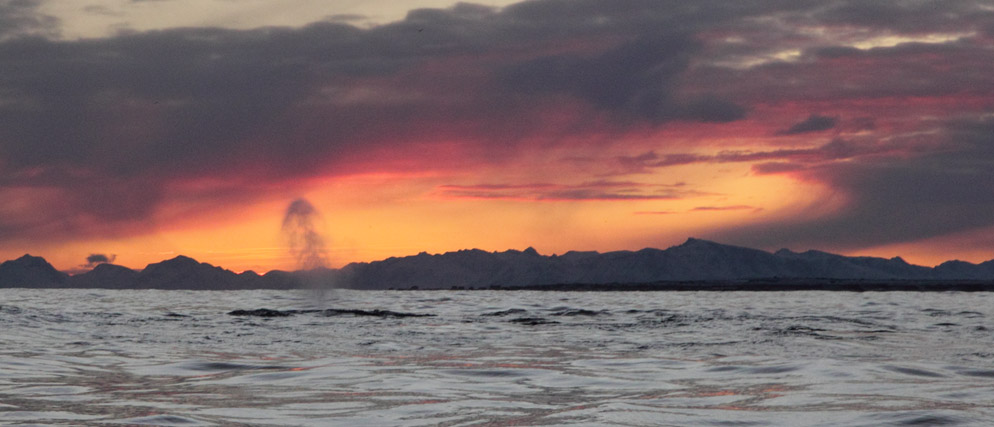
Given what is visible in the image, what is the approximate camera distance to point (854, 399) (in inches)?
627

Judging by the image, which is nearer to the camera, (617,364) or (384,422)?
(384,422)

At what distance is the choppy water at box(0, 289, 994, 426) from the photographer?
46.0 ft

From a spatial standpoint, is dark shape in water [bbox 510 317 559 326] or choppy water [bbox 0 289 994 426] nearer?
choppy water [bbox 0 289 994 426]

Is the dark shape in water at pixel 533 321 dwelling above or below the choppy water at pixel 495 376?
above

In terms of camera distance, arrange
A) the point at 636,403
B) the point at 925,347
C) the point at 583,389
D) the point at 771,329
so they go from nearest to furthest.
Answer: the point at 636,403
the point at 583,389
the point at 925,347
the point at 771,329

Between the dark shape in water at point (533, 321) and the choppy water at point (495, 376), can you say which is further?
the dark shape in water at point (533, 321)

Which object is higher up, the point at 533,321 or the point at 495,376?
the point at 533,321

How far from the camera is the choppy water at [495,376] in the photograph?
1402 centimetres

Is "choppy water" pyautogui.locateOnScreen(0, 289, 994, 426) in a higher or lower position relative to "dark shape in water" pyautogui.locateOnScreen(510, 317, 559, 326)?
lower

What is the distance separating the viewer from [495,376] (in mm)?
20188

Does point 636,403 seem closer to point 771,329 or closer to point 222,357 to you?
point 222,357

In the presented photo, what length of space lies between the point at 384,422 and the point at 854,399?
8.00 metres

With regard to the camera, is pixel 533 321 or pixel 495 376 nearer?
pixel 495 376

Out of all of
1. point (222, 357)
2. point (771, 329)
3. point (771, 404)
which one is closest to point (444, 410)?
point (771, 404)
